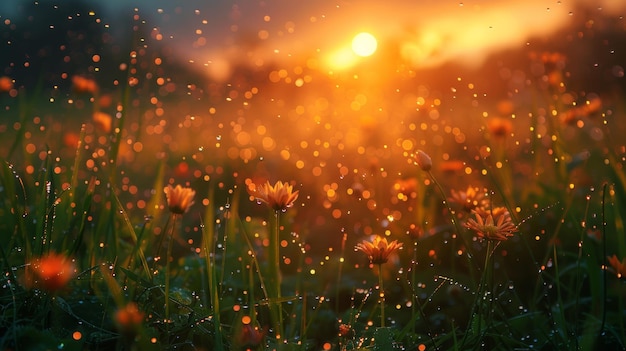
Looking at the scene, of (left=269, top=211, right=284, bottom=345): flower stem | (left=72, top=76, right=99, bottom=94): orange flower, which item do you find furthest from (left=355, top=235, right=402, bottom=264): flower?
A: (left=72, top=76, right=99, bottom=94): orange flower

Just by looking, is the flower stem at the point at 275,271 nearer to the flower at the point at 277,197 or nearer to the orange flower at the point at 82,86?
the flower at the point at 277,197

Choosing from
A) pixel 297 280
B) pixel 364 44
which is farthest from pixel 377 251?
pixel 364 44

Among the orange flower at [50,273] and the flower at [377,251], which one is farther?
the flower at [377,251]

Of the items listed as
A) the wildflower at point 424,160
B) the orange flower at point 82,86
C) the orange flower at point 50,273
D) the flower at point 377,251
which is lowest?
the orange flower at point 50,273

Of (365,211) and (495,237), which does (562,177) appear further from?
(495,237)

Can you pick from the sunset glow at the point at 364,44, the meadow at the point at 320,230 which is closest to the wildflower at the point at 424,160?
the meadow at the point at 320,230

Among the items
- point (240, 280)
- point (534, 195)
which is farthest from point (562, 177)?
point (240, 280)

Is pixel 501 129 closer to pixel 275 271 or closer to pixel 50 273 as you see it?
pixel 275 271

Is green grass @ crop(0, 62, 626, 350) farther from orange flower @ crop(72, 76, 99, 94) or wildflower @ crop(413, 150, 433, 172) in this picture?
orange flower @ crop(72, 76, 99, 94)
